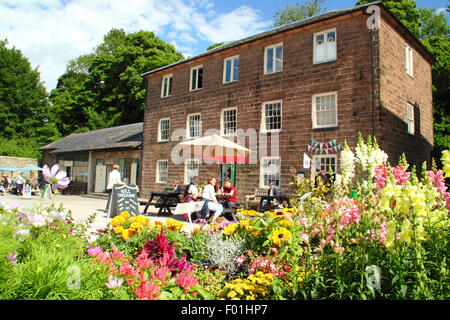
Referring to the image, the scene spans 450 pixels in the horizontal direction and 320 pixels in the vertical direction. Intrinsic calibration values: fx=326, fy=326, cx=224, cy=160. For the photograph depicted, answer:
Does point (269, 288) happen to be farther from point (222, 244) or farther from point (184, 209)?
point (184, 209)

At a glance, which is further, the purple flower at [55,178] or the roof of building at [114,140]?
the roof of building at [114,140]

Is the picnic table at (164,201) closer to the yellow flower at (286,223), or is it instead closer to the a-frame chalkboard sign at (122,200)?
the a-frame chalkboard sign at (122,200)

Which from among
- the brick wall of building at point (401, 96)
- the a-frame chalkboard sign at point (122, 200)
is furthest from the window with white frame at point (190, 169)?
the brick wall of building at point (401, 96)

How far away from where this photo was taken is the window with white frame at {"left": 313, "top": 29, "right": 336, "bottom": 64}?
13.6 m

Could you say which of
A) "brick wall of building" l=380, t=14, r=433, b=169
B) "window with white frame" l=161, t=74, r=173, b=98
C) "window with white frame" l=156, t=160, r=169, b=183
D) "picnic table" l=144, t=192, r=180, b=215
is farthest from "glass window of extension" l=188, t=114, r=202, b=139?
"brick wall of building" l=380, t=14, r=433, b=169

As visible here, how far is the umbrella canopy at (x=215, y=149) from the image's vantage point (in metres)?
11.1

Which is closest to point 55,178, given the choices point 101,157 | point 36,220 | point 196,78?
point 36,220

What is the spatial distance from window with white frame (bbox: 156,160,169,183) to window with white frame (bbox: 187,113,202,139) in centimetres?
246

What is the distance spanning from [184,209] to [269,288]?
13.0 feet

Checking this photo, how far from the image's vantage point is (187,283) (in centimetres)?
268

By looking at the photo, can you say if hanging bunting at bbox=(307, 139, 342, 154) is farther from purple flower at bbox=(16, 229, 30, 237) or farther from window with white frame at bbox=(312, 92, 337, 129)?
purple flower at bbox=(16, 229, 30, 237)

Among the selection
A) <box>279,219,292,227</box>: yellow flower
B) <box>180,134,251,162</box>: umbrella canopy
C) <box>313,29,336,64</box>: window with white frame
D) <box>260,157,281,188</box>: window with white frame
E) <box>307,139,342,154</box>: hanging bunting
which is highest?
<box>313,29,336,64</box>: window with white frame

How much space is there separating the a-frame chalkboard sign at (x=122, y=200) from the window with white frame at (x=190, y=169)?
793cm
